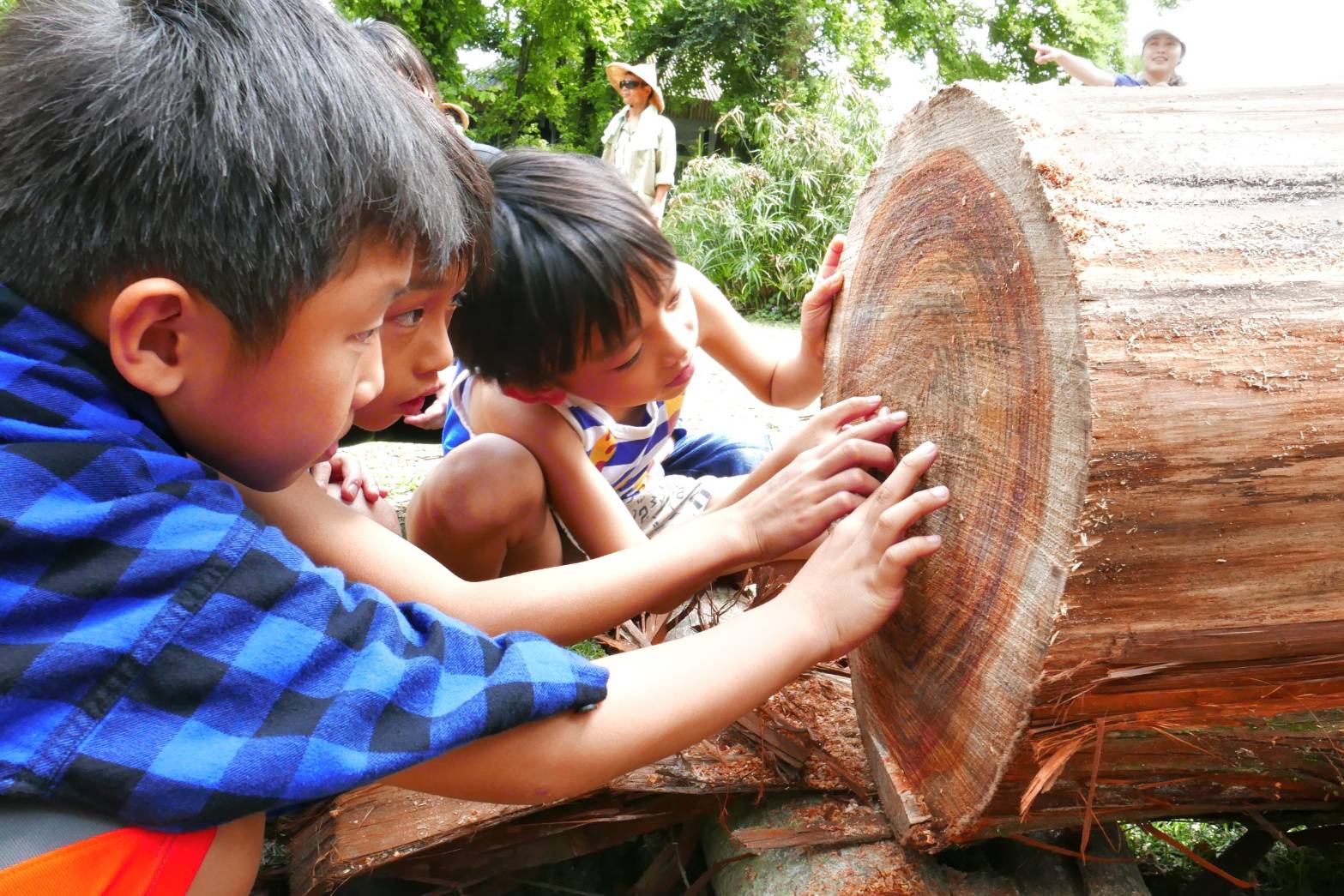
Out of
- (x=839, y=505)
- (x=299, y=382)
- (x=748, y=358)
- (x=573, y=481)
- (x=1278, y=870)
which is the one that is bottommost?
(x=1278, y=870)

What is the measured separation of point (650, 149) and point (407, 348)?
27.1 ft

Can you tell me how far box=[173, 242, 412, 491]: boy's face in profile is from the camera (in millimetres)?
1062

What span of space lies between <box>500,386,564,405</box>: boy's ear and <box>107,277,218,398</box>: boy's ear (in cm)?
101

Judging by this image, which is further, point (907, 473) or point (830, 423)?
point (830, 423)

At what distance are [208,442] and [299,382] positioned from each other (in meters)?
0.15

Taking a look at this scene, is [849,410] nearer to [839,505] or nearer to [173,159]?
[839,505]

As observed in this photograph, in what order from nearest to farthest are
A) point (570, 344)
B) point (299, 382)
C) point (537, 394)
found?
point (299, 382), point (570, 344), point (537, 394)

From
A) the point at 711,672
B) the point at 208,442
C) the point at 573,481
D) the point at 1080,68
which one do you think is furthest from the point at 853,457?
the point at 1080,68

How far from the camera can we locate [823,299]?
5.82ft

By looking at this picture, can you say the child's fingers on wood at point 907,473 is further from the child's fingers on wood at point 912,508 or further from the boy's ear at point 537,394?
the boy's ear at point 537,394

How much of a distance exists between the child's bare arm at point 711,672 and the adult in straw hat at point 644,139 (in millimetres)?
8073

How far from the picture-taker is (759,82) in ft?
63.8

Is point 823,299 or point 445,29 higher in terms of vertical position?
point 445,29

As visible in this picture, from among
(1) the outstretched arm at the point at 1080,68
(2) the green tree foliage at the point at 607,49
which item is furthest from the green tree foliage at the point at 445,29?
(1) the outstretched arm at the point at 1080,68
